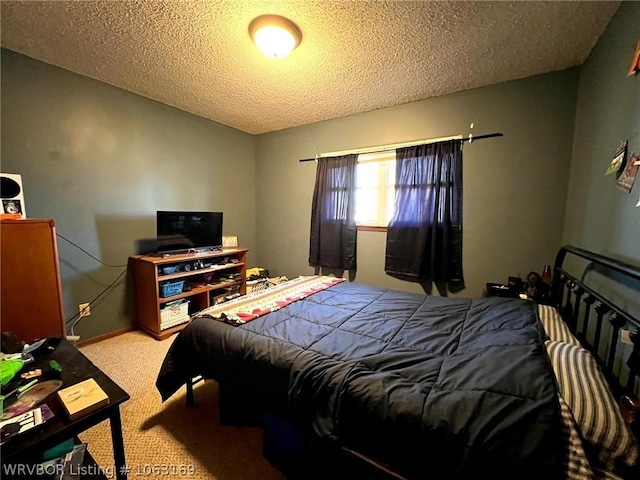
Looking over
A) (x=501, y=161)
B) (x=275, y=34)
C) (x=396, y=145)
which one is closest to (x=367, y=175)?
(x=396, y=145)

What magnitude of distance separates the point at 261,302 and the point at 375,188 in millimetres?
1937

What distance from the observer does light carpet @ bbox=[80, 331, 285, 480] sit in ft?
4.21

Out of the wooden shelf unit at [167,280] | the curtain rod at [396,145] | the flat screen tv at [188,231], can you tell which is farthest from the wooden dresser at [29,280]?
the curtain rod at [396,145]

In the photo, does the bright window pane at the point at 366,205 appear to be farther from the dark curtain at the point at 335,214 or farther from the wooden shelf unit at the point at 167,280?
the wooden shelf unit at the point at 167,280

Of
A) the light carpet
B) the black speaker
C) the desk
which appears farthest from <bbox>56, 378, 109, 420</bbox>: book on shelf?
the black speaker

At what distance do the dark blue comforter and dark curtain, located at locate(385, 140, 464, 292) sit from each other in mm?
823

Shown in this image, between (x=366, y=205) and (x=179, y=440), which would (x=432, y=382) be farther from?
(x=366, y=205)

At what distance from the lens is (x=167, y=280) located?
8.75 feet

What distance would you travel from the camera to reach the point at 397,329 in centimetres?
148

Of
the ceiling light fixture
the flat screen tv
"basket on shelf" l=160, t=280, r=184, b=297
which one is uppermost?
the ceiling light fixture

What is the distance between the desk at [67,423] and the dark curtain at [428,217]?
248 centimetres

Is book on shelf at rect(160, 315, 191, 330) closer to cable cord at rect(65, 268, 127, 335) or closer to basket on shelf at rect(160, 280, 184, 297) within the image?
basket on shelf at rect(160, 280, 184, 297)

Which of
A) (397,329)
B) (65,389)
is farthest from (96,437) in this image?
(397,329)

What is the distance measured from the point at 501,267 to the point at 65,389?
3.06 metres
